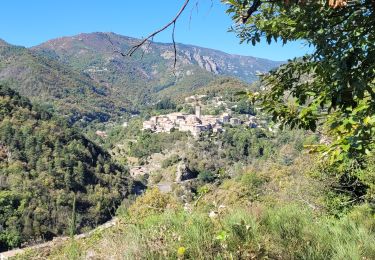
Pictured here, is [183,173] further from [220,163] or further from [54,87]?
[54,87]

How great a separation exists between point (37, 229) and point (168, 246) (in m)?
46.7

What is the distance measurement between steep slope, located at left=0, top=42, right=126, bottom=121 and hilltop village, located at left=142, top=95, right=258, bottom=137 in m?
50.5

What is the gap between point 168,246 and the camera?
2.09 m

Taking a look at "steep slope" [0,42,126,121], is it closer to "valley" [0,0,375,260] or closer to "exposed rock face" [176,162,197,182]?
"valley" [0,0,375,260]

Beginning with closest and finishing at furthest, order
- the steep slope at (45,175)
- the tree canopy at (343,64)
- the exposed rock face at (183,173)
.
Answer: the tree canopy at (343,64) < the steep slope at (45,175) < the exposed rock face at (183,173)

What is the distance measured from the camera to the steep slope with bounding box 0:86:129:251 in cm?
4572

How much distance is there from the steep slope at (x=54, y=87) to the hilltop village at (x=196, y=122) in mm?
50479

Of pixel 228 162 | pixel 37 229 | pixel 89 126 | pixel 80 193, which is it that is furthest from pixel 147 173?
pixel 89 126

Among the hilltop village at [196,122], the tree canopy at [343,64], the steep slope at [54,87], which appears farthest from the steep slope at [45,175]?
the steep slope at [54,87]

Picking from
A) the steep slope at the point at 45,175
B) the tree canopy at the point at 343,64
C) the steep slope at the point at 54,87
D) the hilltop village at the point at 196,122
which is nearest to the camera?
the tree canopy at the point at 343,64

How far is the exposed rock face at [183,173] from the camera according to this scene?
2870 inches

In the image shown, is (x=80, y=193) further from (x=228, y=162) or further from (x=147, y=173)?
(x=228, y=162)

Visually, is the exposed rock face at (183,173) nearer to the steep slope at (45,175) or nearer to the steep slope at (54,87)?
the steep slope at (45,175)

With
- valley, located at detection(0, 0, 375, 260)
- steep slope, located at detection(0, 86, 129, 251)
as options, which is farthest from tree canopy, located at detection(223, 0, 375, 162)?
steep slope, located at detection(0, 86, 129, 251)
